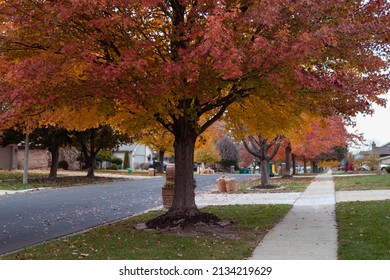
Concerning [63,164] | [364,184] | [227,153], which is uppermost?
[227,153]

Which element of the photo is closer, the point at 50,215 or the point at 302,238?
the point at 302,238

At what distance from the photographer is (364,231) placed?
954 cm

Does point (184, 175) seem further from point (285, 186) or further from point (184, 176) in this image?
point (285, 186)

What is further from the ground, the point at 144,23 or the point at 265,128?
the point at 144,23

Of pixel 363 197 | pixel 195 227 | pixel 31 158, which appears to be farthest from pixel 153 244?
pixel 31 158

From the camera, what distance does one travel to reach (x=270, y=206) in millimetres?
15391

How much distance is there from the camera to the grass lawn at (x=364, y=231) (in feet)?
24.4

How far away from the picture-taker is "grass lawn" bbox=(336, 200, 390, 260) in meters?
7.44

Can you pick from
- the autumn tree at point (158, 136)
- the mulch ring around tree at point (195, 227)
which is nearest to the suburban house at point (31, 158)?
the autumn tree at point (158, 136)

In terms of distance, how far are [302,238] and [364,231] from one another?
52.4 inches

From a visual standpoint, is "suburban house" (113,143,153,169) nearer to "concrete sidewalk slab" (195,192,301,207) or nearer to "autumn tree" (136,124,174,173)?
"autumn tree" (136,124,174,173)
